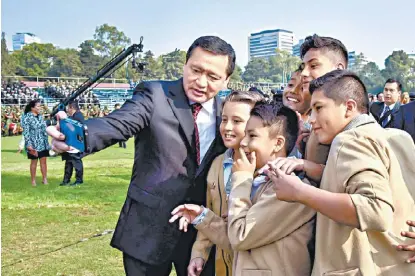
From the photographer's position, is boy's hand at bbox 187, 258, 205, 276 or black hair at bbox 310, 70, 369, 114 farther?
boy's hand at bbox 187, 258, 205, 276

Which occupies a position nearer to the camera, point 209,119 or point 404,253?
point 404,253

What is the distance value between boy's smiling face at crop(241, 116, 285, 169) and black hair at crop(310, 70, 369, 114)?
389 millimetres

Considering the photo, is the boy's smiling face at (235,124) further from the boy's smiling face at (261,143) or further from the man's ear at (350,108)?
the man's ear at (350,108)

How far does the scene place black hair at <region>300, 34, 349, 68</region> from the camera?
2238 mm

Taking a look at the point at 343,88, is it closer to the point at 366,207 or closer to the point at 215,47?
the point at 366,207

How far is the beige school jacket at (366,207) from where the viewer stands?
1.55 meters

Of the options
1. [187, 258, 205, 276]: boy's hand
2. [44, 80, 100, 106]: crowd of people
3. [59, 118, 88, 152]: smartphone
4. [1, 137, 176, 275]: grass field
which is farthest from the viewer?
[44, 80, 100, 106]: crowd of people

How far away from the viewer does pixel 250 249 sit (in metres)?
2.02

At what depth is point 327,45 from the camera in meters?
2.24

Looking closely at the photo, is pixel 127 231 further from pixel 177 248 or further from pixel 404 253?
pixel 404 253

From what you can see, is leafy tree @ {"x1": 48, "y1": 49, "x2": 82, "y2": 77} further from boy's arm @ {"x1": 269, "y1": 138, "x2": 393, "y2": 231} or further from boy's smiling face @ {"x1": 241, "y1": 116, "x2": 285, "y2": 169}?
boy's arm @ {"x1": 269, "y1": 138, "x2": 393, "y2": 231}

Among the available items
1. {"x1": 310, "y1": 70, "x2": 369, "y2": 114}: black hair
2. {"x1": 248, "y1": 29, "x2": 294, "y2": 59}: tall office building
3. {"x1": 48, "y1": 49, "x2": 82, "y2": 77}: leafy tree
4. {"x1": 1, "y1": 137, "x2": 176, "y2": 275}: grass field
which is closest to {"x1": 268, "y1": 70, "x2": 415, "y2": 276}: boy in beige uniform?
{"x1": 310, "y1": 70, "x2": 369, "y2": 114}: black hair

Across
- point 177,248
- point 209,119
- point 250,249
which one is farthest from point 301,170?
point 177,248

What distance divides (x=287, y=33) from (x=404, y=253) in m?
171
